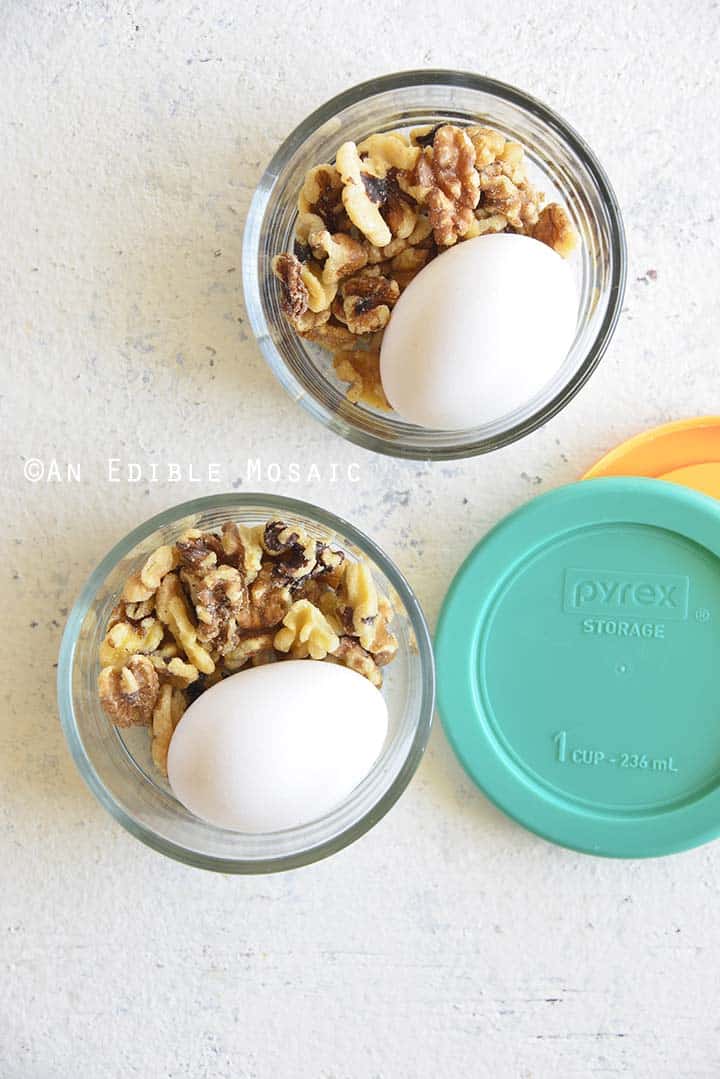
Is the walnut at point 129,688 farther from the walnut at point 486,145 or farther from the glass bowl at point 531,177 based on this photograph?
the walnut at point 486,145

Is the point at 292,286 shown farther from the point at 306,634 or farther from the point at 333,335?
the point at 306,634

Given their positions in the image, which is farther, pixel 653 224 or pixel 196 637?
pixel 653 224

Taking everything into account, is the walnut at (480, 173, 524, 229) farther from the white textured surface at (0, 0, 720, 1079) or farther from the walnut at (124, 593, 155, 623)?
the walnut at (124, 593, 155, 623)

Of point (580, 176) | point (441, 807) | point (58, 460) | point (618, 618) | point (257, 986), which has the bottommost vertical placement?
point (257, 986)

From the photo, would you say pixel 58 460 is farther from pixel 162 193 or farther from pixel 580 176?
pixel 580 176

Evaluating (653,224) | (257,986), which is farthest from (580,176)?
(257,986)

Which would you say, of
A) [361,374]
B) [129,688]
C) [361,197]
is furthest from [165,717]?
[361,197]
